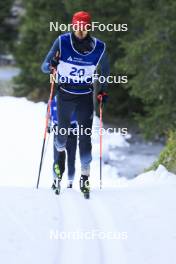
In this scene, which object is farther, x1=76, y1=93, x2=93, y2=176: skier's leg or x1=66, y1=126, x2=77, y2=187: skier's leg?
x1=66, y1=126, x2=77, y2=187: skier's leg

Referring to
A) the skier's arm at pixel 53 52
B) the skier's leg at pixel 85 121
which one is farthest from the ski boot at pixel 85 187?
the skier's arm at pixel 53 52

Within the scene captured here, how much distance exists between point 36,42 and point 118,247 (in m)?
22.9

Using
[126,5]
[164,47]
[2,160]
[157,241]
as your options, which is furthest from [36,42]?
[157,241]

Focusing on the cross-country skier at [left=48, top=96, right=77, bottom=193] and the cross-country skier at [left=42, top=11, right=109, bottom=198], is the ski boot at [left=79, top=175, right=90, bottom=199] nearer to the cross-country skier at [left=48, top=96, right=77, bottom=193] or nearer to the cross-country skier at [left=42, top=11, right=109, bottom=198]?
the cross-country skier at [left=42, top=11, right=109, bottom=198]

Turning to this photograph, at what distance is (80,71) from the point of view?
6.48 m

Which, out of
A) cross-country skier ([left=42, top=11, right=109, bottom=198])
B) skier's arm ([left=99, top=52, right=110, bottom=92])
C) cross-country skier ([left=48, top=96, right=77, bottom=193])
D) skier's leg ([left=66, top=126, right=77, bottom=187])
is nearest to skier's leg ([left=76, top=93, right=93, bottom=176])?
cross-country skier ([left=42, top=11, right=109, bottom=198])

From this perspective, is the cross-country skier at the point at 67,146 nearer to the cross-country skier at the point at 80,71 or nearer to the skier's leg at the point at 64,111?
the skier's leg at the point at 64,111

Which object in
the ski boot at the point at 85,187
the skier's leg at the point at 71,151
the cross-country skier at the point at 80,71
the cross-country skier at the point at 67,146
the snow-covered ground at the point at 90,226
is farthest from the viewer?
the skier's leg at the point at 71,151

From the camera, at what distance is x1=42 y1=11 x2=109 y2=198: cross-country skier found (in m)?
6.33

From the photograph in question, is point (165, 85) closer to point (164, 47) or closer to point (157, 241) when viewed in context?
point (164, 47)

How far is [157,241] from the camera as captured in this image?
17.5 ft

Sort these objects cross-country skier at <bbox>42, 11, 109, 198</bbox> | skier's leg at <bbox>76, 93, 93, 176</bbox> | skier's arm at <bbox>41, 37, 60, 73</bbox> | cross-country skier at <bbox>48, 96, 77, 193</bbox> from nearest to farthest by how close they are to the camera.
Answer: cross-country skier at <bbox>42, 11, 109, 198</bbox> → skier's arm at <bbox>41, 37, 60, 73</bbox> → skier's leg at <bbox>76, 93, 93, 176</bbox> → cross-country skier at <bbox>48, 96, 77, 193</bbox>

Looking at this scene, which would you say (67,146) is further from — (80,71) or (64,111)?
(80,71)

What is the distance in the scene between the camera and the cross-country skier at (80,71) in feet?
20.8
